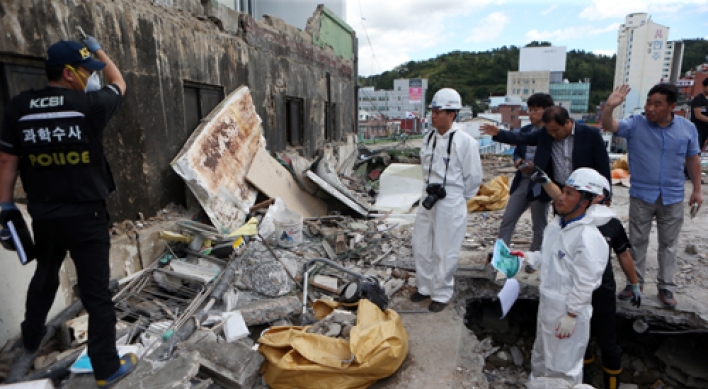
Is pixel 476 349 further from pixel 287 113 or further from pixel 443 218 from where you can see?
pixel 287 113

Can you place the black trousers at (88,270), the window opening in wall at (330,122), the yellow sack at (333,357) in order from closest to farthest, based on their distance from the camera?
the black trousers at (88,270), the yellow sack at (333,357), the window opening in wall at (330,122)

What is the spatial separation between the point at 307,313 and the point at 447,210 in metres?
1.55

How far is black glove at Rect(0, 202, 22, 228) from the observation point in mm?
2223

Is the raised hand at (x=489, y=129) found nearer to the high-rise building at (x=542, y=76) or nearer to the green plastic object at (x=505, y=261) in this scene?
the green plastic object at (x=505, y=261)

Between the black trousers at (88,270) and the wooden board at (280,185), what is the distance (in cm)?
338

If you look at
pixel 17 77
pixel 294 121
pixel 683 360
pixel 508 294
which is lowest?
pixel 683 360

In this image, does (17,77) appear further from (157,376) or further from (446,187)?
(446,187)

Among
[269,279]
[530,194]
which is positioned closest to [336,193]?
[269,279]

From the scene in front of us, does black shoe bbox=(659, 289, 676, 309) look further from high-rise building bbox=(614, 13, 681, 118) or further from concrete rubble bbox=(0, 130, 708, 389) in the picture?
high-rise building bbox=(614, 13, 681, 118)

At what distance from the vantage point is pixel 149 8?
14.4 ft

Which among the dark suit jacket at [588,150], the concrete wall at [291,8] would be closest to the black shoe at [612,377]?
the dark suit jacket at [588,150]

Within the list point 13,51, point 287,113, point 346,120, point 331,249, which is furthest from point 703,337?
point 346,120

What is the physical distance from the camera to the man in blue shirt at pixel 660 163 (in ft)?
11.0

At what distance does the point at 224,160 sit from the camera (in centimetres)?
529
